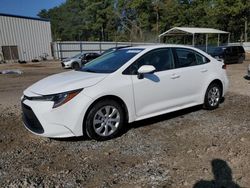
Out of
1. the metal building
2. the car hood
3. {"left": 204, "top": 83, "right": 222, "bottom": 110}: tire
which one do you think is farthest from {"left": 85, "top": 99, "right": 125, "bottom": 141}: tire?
the metal building

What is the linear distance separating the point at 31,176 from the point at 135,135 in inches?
77.0

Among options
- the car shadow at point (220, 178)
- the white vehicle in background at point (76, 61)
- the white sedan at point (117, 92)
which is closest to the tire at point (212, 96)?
the white sedan at point (117, 92)

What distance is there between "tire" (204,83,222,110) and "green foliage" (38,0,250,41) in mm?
37503

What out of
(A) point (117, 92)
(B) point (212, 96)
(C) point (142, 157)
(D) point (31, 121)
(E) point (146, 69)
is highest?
(E) point (146, 69)

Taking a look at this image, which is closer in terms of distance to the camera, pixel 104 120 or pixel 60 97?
pixel 60 97

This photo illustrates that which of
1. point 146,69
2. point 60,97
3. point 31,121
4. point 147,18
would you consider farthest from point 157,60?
point 147,18

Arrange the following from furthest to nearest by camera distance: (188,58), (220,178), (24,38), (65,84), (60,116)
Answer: (24,38)
(188,58)
(65,84)
(60,116)
(220,178)

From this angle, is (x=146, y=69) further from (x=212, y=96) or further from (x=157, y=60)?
(x=212, y=96)

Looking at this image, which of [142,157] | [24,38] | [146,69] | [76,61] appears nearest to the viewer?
[142,157]

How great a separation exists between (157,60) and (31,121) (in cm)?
255

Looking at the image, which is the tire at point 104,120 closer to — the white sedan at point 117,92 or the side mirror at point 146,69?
the white sedan at point 117,92

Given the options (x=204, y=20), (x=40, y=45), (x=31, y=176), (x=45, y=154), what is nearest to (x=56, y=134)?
(x=45, y=154)

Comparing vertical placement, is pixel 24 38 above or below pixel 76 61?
above

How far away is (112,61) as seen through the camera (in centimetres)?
522
